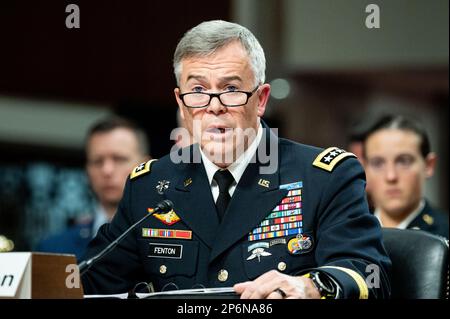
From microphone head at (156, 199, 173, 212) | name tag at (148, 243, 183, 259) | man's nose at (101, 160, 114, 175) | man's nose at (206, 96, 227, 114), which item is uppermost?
man's nose at (206, 96, 227, 114)

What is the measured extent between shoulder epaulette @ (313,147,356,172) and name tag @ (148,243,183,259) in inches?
17.5

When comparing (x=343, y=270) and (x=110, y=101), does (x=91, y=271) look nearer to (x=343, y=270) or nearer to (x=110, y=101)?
(x=343, y=270)

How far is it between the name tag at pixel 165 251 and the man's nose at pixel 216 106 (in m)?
0.40

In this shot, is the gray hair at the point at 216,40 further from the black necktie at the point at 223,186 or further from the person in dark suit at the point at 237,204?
the black necktie at the point at 223,186

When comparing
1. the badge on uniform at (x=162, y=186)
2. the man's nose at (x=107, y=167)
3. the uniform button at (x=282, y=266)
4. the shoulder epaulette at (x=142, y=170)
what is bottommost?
the uniform button at (x=282, y=266)

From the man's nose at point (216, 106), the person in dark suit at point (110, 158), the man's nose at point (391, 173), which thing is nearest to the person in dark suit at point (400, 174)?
the man's nose at point (391, 173)

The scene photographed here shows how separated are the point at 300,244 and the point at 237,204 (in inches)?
8.3

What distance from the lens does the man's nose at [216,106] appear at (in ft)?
8.35

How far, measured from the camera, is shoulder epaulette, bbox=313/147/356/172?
2580mm

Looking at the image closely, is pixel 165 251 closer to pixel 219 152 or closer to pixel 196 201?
pixel 196 201

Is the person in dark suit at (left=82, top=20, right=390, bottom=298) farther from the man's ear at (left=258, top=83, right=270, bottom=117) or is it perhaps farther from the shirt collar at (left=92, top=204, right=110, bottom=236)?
the shirt collar at (left=92, top=204, right=110, bottom=236)

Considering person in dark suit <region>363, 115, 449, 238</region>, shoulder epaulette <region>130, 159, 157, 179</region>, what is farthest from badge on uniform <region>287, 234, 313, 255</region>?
person in dark suit <region>363, 115, 449, 238</region>

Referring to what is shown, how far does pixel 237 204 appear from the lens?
2613 mm

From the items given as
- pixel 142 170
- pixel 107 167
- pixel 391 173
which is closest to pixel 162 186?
pixel 142 170
